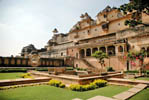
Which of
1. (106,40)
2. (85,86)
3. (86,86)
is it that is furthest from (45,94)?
(106,40)

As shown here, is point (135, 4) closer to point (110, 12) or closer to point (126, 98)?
point (126, 98)

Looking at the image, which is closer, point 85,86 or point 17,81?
point 85,86

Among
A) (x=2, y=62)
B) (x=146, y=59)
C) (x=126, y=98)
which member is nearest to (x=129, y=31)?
(x=146, y=59)

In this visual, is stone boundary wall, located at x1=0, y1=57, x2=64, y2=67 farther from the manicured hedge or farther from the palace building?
the manicured hedge

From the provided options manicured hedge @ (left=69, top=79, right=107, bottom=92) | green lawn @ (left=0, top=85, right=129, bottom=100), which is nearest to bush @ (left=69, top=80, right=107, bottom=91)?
manicured hedge @ (left=69, top=79, right=107, bottom=92)

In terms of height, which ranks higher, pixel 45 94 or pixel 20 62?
pixel 20 62

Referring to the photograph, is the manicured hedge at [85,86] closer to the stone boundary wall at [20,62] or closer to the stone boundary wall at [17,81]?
the stone boundary wall at [17,81]

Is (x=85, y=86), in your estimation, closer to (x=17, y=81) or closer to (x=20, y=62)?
(x=17, y=81)

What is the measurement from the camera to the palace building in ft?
96.8

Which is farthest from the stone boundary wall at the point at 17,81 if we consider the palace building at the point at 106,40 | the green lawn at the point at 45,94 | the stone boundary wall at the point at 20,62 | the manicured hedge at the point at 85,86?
the palace building at the point at 106,40

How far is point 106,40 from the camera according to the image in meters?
37.2

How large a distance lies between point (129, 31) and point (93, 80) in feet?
85.1

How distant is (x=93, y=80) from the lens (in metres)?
11.2

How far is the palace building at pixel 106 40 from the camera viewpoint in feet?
96.8
